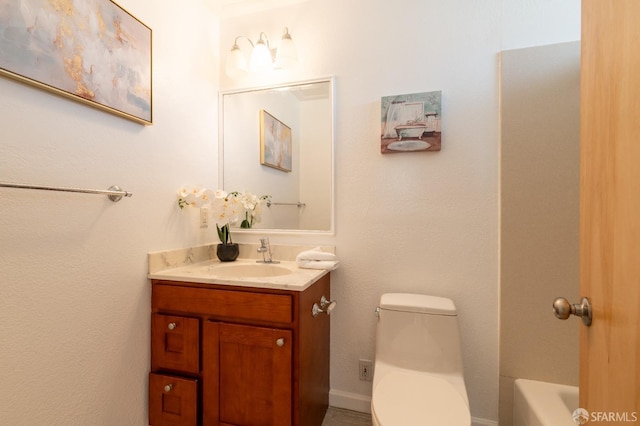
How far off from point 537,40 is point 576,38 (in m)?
0.16

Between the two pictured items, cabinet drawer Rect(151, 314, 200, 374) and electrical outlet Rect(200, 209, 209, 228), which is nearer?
cabinet drawer Rect(151, 314, 200, 374)

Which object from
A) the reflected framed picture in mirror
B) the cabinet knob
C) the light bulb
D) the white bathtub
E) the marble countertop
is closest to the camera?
the white bathtub

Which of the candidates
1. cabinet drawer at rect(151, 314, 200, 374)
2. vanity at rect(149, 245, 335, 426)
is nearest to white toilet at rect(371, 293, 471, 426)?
vanity at rect(149, 245, 335, 426)

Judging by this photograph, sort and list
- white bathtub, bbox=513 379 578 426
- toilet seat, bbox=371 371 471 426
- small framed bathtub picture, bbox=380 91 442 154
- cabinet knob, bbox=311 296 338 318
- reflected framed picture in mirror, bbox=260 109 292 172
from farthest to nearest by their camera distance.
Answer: reflected framed picture in mirror, bbox=260 109 292 172
small framed bathtub picture, bbox=380 91 442 154
cabinet knob, bbox=311 296 338 318
white bathtub, bbox=513 379 578 426
toilet seat, bbox=371 371 471 426

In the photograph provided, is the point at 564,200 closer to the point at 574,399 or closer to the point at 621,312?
the point at 574,399

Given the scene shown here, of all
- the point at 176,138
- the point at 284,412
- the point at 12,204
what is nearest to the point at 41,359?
the point at 12,204

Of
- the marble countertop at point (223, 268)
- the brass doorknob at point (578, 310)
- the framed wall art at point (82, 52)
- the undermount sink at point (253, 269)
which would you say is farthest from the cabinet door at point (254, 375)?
the framed wall art at point (82, 52)

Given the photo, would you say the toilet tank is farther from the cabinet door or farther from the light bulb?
the light bulb

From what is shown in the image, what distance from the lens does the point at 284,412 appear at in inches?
47.3

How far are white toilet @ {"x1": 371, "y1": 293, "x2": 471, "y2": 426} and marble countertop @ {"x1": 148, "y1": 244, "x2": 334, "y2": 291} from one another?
1.40 feet

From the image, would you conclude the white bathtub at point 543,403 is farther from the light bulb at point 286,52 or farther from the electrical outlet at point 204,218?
the light bulb at point 286,52

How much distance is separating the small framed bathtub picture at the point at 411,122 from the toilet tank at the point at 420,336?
0.81m

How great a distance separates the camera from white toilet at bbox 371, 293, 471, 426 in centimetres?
114

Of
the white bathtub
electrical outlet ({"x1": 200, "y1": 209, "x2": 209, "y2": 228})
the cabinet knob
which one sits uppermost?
electrical outlet ({"x1": 200, "y1": 209, "x2": 209, "y2": 228})
